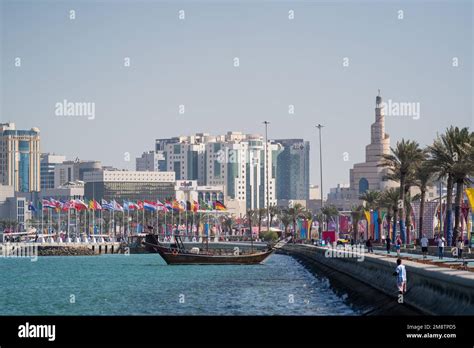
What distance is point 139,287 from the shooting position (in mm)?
87188

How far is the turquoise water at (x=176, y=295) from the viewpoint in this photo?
6150cm

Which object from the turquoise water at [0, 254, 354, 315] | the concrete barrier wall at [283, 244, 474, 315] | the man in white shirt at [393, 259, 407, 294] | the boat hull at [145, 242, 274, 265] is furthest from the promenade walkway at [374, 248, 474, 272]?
the boat hull at [145, 242, 274, 265]

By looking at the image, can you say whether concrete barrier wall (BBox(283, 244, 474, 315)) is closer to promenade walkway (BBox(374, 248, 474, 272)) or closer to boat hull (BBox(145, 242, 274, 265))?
promenade walkway (BBox(374, 248, 474, 272))

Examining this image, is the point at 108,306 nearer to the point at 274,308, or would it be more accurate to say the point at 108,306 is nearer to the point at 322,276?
the point at 274,308

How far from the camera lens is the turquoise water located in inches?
2421

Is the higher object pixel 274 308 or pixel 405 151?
pixel 405 151

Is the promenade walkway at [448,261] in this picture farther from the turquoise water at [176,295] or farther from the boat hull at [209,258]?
the boat hull at [209,258]

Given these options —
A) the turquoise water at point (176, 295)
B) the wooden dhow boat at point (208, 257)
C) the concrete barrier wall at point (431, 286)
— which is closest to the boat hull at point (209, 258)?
the wooden dhow boat at point (208, 257)

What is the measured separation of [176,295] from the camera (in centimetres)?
7456

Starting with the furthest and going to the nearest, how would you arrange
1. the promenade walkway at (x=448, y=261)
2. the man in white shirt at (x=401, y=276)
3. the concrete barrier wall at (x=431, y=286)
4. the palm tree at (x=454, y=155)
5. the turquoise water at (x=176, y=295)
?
1. the palm tree at (x=454, y=155)
2. the turquoise water at (x=176, y=295)
3. the promenade walkway at (x=448, y=261)
4. the man in white shirt at (x=401, y=276)
5. the concrete barrier wall at (x=431, y=286)

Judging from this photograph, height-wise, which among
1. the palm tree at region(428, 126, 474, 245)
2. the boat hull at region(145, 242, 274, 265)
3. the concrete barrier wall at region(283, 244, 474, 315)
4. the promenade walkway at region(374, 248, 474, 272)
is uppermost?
the palm tree at region(428, 126, 474, 245)

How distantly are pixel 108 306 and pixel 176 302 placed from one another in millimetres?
4113
